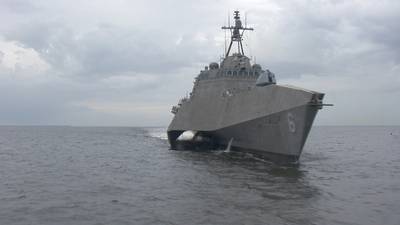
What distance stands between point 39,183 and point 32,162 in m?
12.8

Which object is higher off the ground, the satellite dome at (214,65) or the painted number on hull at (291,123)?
the satellite dome at (214,65)

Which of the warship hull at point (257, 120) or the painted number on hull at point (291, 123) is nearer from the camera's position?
the warship hull at point (257, 120)

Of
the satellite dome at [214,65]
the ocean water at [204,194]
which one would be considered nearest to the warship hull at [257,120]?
the ocean water at [204,194]

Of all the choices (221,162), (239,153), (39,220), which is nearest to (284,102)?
(221,162)

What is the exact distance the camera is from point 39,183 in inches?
901

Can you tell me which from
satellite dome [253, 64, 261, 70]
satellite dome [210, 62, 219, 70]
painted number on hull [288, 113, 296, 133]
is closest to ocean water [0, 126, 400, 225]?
painted number on hull [288, 113, 296, 133]

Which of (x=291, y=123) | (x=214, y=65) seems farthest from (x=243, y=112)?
(x=214, y=65)

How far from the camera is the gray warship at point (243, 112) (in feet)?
86.9

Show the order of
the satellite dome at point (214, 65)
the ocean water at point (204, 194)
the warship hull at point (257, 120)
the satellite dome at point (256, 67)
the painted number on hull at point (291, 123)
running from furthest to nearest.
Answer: the satellite dome at point (214, 65), the satellite dome at point (256, 67), the painted number on hull at point (291, 123), the warship hull at point (257, 120), the ocean water at point (204, 194)

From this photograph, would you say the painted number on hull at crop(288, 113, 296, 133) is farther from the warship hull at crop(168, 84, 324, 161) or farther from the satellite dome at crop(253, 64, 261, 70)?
the satellite dome at crop(253, 64, 261, 70)

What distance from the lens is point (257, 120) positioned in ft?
97.0

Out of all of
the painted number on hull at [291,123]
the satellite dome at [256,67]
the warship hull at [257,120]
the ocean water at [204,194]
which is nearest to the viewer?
the ocean water at [204,194]

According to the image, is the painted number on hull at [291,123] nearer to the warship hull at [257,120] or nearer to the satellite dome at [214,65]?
the warship hull at [257,120]

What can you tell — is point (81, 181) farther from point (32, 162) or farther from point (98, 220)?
point (32, 162)
